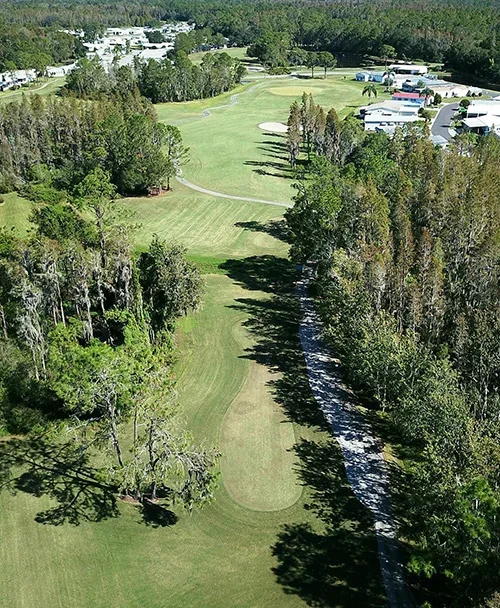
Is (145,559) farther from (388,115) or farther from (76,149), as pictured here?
(388,115)

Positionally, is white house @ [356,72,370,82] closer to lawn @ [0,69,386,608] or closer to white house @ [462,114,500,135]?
white house @ [462,114,500,135]

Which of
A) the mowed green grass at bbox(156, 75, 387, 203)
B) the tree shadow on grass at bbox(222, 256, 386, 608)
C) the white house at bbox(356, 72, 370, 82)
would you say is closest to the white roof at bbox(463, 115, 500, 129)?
the mowed green grass at bbox(156, 75, 387, 203)

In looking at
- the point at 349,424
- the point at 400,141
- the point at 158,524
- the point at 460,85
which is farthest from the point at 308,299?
the point at 460,85

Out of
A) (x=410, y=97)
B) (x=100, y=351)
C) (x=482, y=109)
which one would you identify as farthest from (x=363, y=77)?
(x=100, y=351)

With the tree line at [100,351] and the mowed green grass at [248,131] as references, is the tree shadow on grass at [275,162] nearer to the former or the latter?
the mowed green grass at [248,131]

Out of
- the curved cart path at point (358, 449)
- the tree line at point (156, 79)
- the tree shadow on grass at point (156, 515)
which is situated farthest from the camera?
the tree line at point (156, 79)

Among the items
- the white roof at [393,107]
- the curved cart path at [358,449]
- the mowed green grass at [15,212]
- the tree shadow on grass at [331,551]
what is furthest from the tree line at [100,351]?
the white roof at [393,107]

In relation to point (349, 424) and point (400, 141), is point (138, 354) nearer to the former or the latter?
point (349, 424)

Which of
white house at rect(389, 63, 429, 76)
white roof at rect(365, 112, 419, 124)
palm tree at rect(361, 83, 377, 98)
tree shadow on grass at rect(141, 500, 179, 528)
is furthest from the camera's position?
white house at rect(389, 63, 429, 76)
